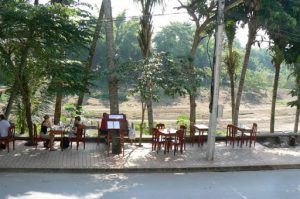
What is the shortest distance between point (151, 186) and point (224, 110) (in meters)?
40.0

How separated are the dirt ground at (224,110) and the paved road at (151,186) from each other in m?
26.7

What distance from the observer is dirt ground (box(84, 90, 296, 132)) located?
137 ft

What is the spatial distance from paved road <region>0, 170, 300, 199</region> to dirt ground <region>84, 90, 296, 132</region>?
2669 cm

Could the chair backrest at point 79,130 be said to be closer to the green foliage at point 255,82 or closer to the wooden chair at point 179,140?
the wooden chair at point 179,140

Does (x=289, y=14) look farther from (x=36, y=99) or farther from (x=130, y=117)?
(x=130, y=117)

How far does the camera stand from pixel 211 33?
20.3m

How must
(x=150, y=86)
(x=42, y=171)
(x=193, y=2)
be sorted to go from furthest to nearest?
(x=193, y=2)
(x=150, y=86)
(x=42, y=171)

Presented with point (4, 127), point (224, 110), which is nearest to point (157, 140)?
point (4, 127)

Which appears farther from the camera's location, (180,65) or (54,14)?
(180,65)

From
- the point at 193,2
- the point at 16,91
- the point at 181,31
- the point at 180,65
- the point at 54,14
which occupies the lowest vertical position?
the point at 16,91

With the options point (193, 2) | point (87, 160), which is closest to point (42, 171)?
point (87, 160)

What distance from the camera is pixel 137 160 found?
13188 mm

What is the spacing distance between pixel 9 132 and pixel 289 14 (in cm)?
1109

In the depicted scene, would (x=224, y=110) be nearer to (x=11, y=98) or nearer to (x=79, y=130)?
(x=11, y=98)
